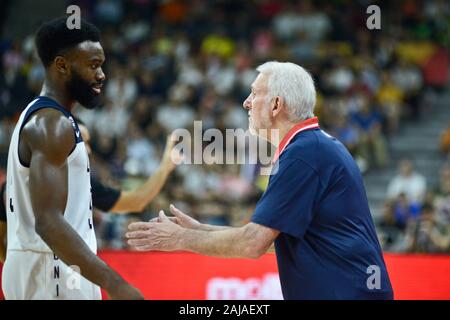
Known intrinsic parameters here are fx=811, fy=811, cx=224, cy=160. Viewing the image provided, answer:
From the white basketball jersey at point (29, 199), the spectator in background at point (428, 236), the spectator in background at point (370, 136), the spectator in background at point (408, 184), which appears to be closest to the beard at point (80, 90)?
the white basketball jersey at point (29, 199)

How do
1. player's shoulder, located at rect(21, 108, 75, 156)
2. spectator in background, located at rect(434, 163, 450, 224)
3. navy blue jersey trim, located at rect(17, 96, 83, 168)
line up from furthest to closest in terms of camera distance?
spectator in background, located at rect(434, 163, 450, 224)
navy blue jersey trim, located at rect(17, 96, 83, 168)
player's shoulder, located at rect(21, 108, 75, 156)

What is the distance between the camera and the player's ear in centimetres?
451

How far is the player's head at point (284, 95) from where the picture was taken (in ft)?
14.6

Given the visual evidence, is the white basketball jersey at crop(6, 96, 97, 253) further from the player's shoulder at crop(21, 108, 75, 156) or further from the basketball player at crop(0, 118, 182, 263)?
the basketball player at crop(0, 118, 182, 263)

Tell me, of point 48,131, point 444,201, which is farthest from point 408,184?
point 48,131

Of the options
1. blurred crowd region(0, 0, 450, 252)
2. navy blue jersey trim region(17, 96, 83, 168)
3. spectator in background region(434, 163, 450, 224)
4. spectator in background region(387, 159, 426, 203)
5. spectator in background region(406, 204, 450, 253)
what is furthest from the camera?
blurred crowd region(0, 0, 450, 252)

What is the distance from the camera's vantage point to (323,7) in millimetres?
17203

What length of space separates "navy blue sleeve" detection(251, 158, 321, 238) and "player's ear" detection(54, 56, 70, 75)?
132cm

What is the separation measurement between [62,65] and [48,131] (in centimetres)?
52

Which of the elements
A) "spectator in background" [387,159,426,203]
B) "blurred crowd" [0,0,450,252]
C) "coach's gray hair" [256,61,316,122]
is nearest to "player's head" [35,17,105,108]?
"coach's gray hair" [256,61,316,122]

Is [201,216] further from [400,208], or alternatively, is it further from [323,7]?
[323,7]

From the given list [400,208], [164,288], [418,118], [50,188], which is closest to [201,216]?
[400,208]

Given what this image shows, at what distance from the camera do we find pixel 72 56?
4523 millimetres

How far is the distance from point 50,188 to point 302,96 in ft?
4.73
